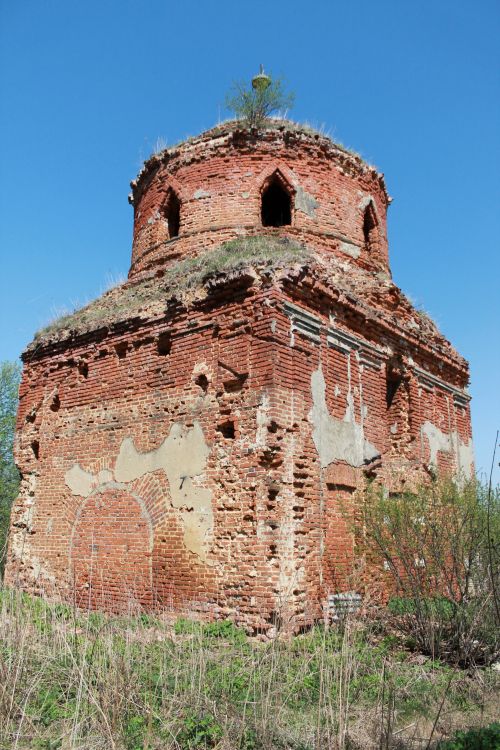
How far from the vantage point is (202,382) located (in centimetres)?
779

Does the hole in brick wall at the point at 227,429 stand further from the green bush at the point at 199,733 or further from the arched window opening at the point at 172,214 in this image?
the arched window opening at the point at 172,214

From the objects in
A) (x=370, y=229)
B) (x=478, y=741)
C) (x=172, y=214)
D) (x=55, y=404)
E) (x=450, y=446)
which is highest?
(x=172, y=214)

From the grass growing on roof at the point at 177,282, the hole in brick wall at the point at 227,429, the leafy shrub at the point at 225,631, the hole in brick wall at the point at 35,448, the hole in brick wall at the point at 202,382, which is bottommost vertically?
the leafy shrub at the point at 225,631

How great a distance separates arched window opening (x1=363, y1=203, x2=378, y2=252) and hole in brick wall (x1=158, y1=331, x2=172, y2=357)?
17.2 feet

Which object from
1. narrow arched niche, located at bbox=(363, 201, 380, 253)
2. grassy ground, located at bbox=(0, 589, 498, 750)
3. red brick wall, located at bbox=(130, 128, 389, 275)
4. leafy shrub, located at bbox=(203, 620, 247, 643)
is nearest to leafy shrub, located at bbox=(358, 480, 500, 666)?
grassy ground, located at bbox=(0, 589, 498, 750)

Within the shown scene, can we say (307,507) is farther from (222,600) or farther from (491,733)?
(491,733)

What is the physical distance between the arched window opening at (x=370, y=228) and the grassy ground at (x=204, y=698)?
8222 mm

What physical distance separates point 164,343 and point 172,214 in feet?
14.0

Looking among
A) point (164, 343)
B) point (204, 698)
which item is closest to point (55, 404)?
point (164, 343)

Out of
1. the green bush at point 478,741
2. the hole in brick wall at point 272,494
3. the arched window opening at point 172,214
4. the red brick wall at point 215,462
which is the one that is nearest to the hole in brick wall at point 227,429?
the red brick wall at point 215,462

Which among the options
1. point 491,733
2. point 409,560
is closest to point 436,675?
point 409,560

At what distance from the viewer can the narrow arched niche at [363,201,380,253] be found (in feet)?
39.1

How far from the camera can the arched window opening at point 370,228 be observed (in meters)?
11.9

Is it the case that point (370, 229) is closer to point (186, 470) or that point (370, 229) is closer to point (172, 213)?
point (172, 213)
